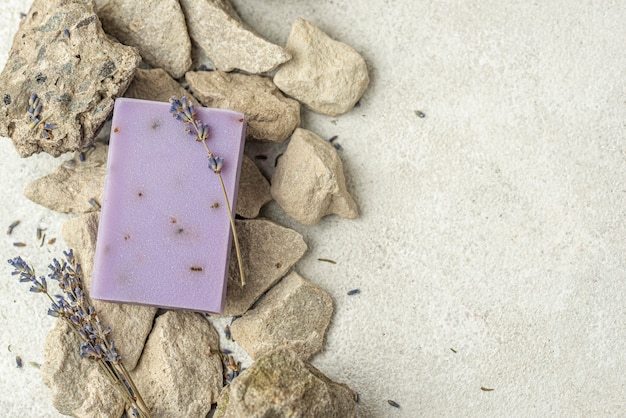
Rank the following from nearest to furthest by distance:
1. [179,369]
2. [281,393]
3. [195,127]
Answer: [281,393], [195,127], [179,369]

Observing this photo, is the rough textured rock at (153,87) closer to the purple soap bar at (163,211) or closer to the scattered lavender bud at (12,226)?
the purple soap bar at (163,211)

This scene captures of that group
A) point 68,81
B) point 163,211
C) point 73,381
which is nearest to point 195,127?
point 163,211

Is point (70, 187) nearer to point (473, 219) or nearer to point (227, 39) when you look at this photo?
point (227, 39)

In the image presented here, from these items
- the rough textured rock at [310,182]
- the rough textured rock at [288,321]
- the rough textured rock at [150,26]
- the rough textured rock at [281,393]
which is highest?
the rough textured rock at [150,26]

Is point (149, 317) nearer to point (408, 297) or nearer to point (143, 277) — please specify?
point (143, 277)

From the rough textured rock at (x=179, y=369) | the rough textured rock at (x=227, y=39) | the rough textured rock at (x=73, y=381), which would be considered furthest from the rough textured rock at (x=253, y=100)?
the rough textured rock at (x=73, y=381)

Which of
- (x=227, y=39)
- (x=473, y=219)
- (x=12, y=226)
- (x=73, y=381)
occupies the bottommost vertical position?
(x=73, y=381)

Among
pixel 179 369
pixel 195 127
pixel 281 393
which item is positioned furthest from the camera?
pixel 179 369
